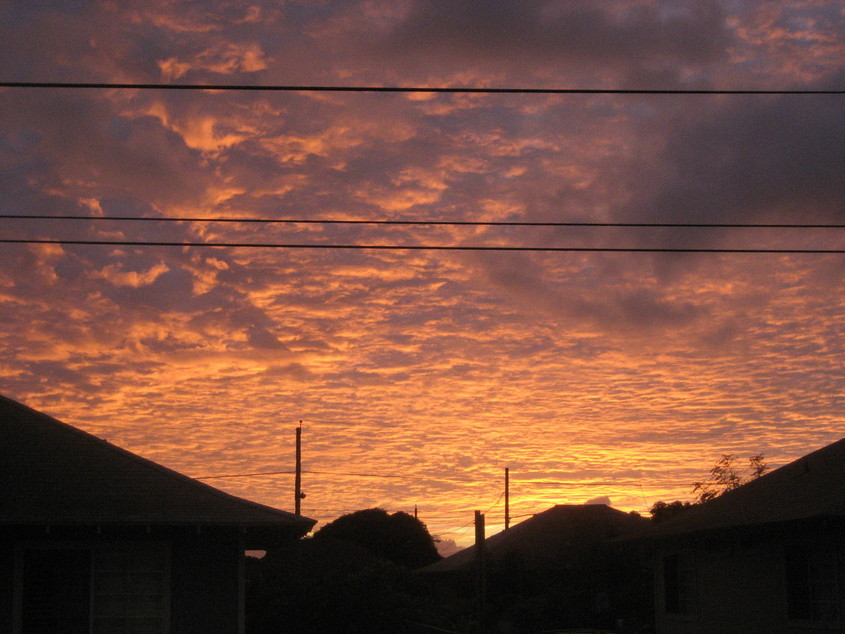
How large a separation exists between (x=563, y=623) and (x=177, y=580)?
20.2 meters

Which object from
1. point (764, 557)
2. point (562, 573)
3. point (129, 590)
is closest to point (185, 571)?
point (129, 590)

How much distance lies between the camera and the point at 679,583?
24.3 m

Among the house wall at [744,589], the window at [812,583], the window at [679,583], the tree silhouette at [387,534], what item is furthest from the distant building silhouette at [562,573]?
the window at [812,583]

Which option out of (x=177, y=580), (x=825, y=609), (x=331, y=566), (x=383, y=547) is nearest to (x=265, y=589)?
(x=331, y=566)

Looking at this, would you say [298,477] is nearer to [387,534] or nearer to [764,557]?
[387,534]

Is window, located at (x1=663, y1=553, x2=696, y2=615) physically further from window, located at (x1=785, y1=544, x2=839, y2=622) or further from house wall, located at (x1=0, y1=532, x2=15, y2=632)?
house wall, located at (x1=0, y1=532, x2=15, y2=632)

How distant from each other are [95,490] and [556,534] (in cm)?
2962

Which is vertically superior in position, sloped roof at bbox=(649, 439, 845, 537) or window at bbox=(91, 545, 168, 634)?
sloped roof at bbox=(649, 439, 845, 537)

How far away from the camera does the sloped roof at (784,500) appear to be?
1816 cm

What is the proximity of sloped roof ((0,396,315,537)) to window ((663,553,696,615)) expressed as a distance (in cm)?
1081

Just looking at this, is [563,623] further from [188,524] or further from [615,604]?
[188,524]

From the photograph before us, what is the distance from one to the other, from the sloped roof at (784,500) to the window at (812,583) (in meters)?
0.88

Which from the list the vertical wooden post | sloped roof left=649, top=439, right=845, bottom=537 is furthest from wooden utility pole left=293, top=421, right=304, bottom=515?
sloped roof left=649, top=439, right=845, bottom=537

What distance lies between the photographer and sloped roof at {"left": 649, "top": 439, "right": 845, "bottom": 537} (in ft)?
59.6
